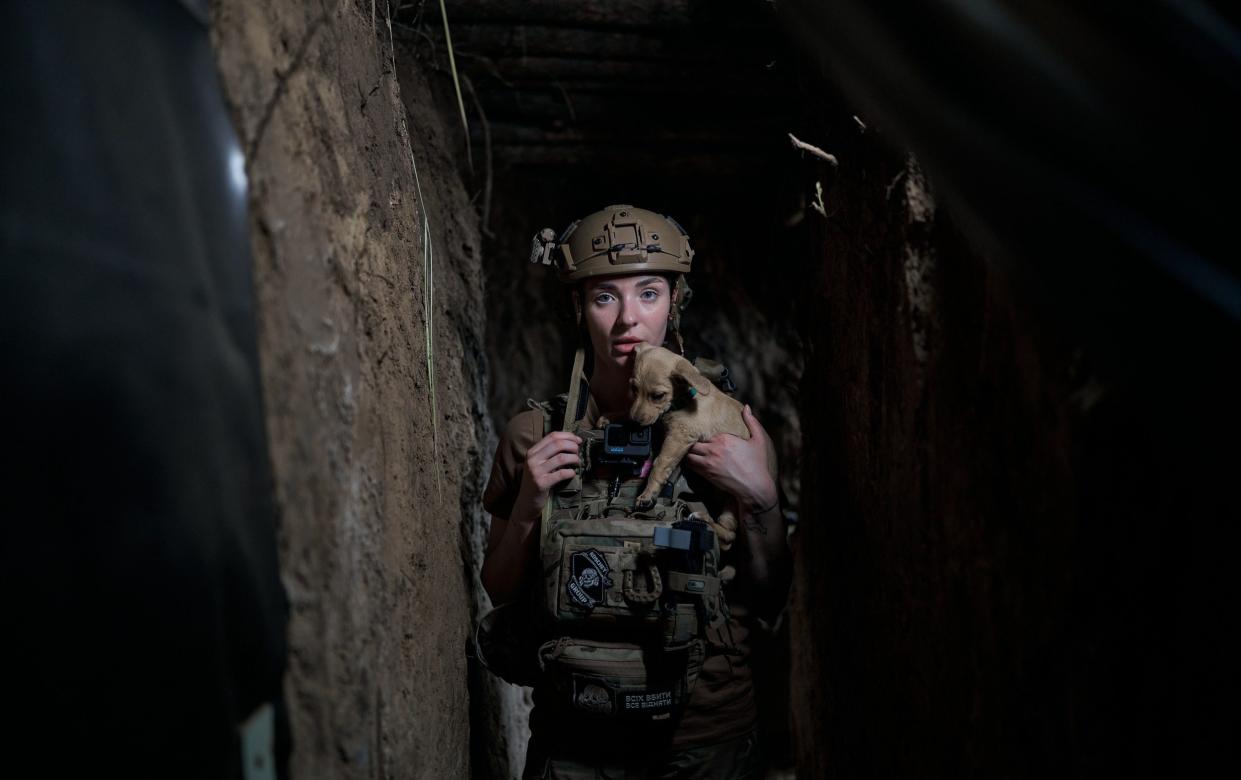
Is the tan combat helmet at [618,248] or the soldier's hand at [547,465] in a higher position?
the tan combat helmet at [618,248]

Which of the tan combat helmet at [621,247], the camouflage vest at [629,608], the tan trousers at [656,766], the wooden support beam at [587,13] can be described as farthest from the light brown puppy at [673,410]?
the wooden support beam at [587,13]

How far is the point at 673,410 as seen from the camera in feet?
8.13

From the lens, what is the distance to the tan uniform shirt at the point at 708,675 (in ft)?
8.08

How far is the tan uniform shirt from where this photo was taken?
246cm

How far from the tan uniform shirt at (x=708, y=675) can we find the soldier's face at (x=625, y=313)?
0.75 ft

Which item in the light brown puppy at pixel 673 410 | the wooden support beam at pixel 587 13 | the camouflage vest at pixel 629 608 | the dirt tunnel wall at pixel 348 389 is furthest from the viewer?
the wooden support beam at pixel 587 13

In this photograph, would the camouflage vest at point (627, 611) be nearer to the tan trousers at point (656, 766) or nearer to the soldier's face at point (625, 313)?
the tan trousers at point (656, 766)

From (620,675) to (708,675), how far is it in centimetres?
36

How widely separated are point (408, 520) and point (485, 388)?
1695 mm

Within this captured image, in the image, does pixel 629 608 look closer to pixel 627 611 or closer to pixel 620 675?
pixel 627 611

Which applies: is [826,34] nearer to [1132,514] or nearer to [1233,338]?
[1233,338]

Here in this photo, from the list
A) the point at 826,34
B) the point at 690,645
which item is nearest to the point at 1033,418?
the point at 826,34

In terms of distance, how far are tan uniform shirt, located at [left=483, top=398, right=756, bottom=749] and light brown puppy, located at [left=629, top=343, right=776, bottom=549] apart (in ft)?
1.06

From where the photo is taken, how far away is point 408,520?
2086mm
